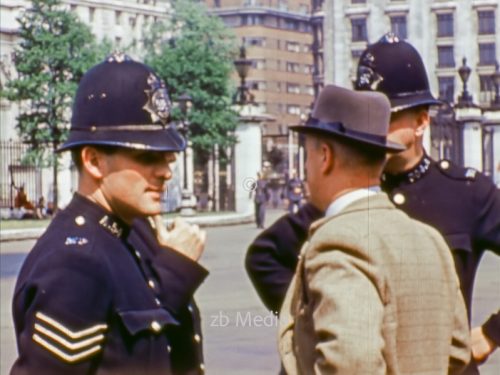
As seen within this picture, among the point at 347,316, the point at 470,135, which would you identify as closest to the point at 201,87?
the point at 470,135

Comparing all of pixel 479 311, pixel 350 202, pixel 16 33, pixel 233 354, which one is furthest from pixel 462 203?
pixel 16 33

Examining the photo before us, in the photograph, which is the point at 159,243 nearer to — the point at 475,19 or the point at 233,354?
the point at 233,354

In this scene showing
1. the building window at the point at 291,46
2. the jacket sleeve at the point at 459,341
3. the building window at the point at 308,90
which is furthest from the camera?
the building window at the point at 308,90

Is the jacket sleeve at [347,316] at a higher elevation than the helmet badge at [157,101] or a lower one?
lower

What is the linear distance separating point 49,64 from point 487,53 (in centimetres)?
4152

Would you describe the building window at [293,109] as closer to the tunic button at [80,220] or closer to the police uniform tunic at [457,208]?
the police uniform tunic at [457,208]

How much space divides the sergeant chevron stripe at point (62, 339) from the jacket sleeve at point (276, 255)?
1595 mm

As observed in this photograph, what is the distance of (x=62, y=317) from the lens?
13.0 ft

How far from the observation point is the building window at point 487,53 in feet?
286

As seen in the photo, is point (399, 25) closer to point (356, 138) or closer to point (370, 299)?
point (356, 138)

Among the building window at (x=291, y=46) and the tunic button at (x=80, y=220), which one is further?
the building window at (x=291, y=46)

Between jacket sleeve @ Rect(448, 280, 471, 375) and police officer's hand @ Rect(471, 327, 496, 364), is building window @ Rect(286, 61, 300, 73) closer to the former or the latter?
police officer's hand @ Rect(471, 327, 496, 364)

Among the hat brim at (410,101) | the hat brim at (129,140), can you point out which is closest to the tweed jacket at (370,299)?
the hat brim at (129,140)

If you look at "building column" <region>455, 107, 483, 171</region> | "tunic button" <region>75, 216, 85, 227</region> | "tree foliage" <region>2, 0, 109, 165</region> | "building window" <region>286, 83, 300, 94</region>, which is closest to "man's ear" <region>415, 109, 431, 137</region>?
"tunic button" <region>75, 216, 85, 227</region>
